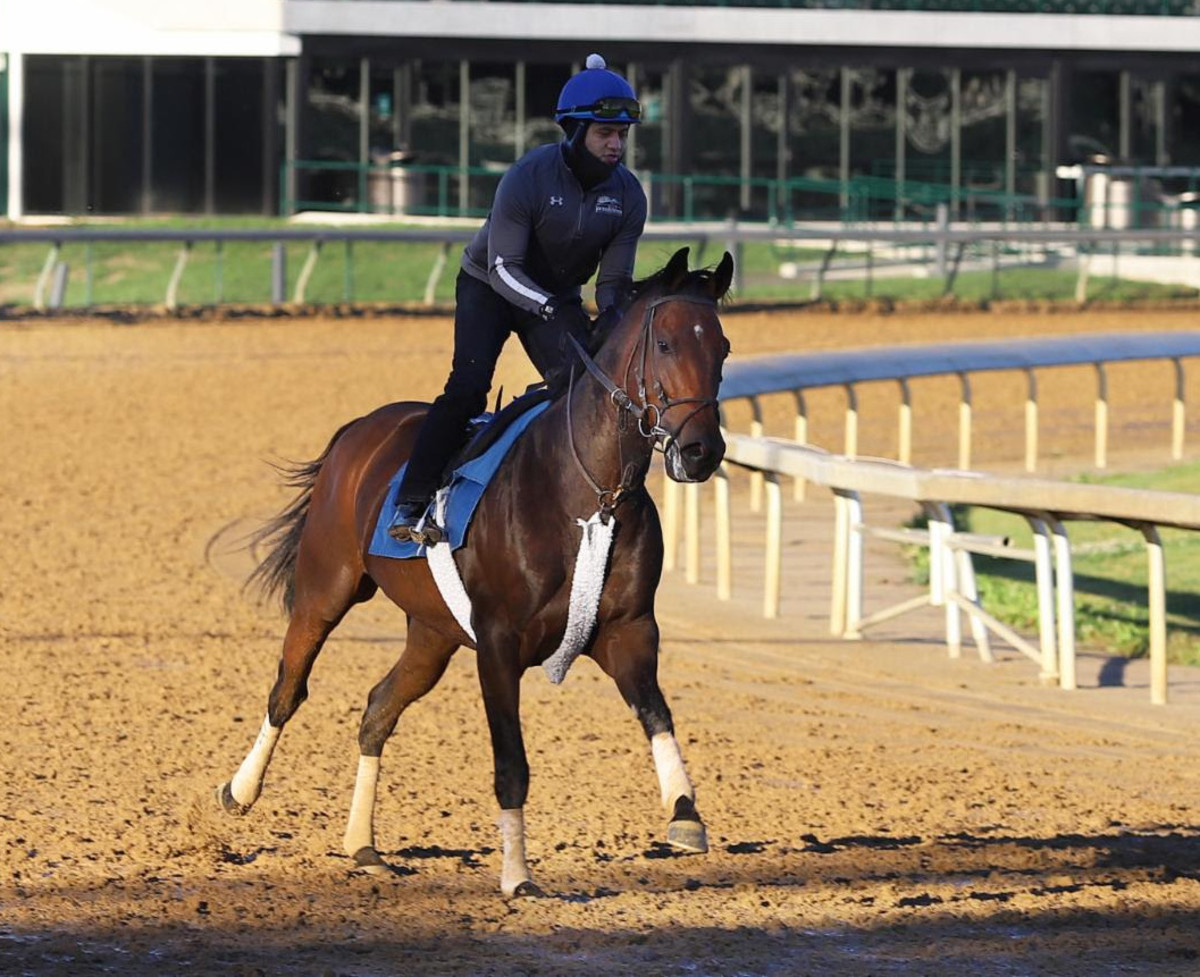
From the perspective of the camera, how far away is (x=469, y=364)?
20.6 ft

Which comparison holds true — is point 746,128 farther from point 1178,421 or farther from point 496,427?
point 496,427

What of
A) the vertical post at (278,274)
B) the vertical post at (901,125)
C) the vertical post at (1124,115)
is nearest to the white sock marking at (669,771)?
the vertical post at (278,274)

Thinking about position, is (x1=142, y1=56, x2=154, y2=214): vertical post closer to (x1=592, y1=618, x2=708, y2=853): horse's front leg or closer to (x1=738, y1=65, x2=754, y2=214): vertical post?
(x1=738, y1=65, x2=754, y2=214): vertical post

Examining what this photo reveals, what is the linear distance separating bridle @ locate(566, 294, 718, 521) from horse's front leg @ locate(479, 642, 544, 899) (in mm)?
483

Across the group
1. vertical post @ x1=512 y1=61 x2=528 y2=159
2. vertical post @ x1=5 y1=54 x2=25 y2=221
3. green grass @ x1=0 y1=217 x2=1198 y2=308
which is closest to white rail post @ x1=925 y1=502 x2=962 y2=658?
green grass @ x1=0 y1=217 x2=1198 y2=308

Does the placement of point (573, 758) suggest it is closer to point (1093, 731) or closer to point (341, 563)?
point (341, 563)

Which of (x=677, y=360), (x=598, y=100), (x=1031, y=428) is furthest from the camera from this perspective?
(x=1031, y=428)

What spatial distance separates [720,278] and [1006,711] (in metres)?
3.68

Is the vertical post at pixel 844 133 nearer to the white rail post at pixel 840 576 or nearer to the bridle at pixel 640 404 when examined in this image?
the white rail post at pixel 840 576

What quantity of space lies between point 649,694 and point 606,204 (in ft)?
4.40

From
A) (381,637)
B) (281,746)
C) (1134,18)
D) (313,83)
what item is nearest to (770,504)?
(381,637)

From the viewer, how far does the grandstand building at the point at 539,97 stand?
119ft

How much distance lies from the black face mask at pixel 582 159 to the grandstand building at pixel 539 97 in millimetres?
28921

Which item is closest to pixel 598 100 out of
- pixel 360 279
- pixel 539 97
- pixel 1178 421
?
pixel 1178 421
